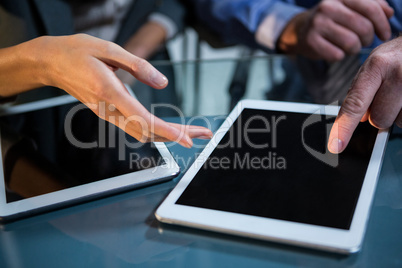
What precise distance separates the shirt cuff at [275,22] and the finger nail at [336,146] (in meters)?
0.46

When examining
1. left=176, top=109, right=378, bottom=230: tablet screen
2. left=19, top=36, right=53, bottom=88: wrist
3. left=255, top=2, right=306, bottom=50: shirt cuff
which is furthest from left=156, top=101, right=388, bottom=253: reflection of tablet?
left=255, top=2, right=306, bottom=50: shirt cuff

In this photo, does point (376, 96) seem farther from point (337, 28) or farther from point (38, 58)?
point (38, 58)

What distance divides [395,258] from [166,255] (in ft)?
0.63

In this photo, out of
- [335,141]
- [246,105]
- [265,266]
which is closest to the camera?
[265,266]

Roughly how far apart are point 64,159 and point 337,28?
0.51 m

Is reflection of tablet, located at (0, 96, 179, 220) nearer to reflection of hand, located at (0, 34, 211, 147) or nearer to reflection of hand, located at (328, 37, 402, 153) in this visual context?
reflection of hand, located at (0, 34, 211, 147)

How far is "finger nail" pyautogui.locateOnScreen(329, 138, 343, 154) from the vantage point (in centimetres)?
41

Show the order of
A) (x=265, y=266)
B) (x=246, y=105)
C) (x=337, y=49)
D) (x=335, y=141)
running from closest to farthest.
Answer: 1. (x=265, y=266)
2. (x=335, y=141)
3. (x=246, y=105)
4. (x=337, y=49)

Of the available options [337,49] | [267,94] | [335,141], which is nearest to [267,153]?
[335,141]

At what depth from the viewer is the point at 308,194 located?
36 cm

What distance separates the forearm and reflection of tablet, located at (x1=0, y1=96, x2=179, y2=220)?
58 mm

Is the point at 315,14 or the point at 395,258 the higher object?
the point at 315,14

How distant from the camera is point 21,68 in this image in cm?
46

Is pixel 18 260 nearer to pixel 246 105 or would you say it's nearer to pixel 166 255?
pixel 166 255
